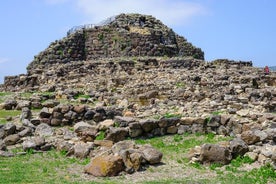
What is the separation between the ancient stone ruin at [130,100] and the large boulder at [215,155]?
0.03 meters

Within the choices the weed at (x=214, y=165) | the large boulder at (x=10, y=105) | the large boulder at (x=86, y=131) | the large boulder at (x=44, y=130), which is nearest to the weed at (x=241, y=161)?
the weed at (x=214, y=165)

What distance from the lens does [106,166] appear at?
33.4 ft

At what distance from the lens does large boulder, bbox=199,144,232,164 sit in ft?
36.3

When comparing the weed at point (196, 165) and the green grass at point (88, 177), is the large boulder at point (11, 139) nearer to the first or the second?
the green grass at point (88, 177)

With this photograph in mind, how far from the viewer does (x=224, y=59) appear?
33.7 metres

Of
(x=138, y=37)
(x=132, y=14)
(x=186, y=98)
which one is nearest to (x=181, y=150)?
(x=186, y=98)

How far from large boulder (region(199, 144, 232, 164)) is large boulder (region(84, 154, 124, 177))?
87.7 inches

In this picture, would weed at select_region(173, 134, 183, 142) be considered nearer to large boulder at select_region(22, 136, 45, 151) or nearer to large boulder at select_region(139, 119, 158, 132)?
large boulder at select_region(139, 119, 158, 132)

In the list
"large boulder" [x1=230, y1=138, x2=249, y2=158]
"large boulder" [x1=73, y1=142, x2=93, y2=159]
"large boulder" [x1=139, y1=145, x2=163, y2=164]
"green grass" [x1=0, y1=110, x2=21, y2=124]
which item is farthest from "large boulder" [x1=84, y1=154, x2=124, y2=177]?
"green grass" [x1=0, y1=110, x2=21, y2=124]

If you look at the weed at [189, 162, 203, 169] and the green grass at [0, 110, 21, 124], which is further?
the green grass at [0, 110, 21, 124]

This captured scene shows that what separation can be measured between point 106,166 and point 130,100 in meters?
10.5

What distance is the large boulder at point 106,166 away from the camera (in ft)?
33.3

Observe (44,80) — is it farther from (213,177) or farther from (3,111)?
(213,177)

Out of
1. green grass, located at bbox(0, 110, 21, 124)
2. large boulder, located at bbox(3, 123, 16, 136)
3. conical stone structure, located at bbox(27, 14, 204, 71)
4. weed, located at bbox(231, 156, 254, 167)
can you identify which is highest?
conical stone structure, located at bbox(27, 14, 204, 71)
